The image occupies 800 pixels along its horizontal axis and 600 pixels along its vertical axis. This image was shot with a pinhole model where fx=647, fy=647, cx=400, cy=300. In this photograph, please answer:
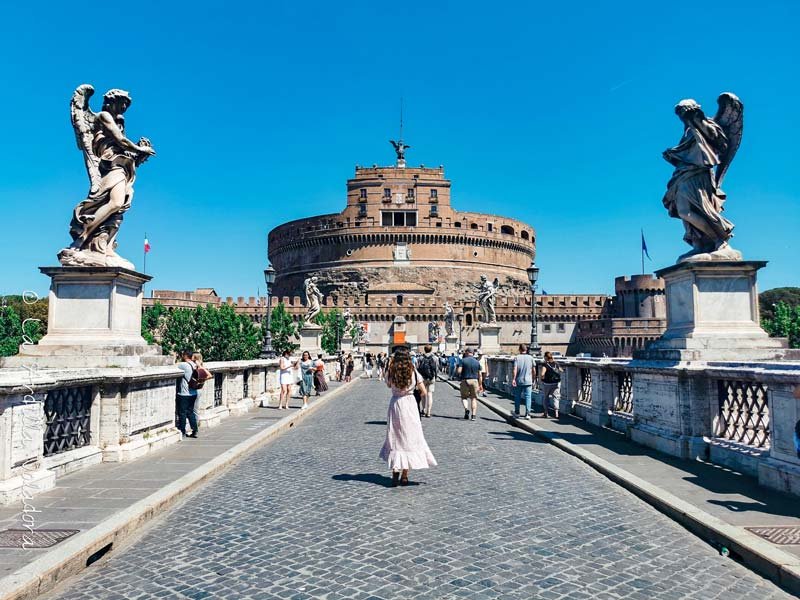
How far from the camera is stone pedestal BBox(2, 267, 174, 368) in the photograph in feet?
25.9

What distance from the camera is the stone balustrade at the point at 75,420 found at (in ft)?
18.5

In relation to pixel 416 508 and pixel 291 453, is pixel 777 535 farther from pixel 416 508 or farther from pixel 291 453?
pixel 291 453

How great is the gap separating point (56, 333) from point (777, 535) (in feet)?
25.9

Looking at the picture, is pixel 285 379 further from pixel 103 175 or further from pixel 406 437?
pixel 406 437

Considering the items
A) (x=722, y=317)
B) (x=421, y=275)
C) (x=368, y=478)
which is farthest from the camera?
(x=421, y=275)

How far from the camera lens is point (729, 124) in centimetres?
836

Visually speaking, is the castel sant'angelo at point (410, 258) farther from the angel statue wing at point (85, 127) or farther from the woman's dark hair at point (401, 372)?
the woman's dark hair at point (401, 372)

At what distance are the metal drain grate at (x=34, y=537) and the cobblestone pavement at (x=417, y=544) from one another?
43 cm

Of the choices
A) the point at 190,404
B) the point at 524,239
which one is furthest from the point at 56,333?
the point at 524,239

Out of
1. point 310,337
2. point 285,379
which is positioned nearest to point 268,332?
point 285,379

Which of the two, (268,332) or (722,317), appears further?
(268,332)

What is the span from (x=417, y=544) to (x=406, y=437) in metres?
2.28

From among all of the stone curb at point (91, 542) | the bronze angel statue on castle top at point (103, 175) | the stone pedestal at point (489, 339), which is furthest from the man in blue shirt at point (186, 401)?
the stone pedestal at point (489, 339)

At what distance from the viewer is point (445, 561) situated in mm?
4449
